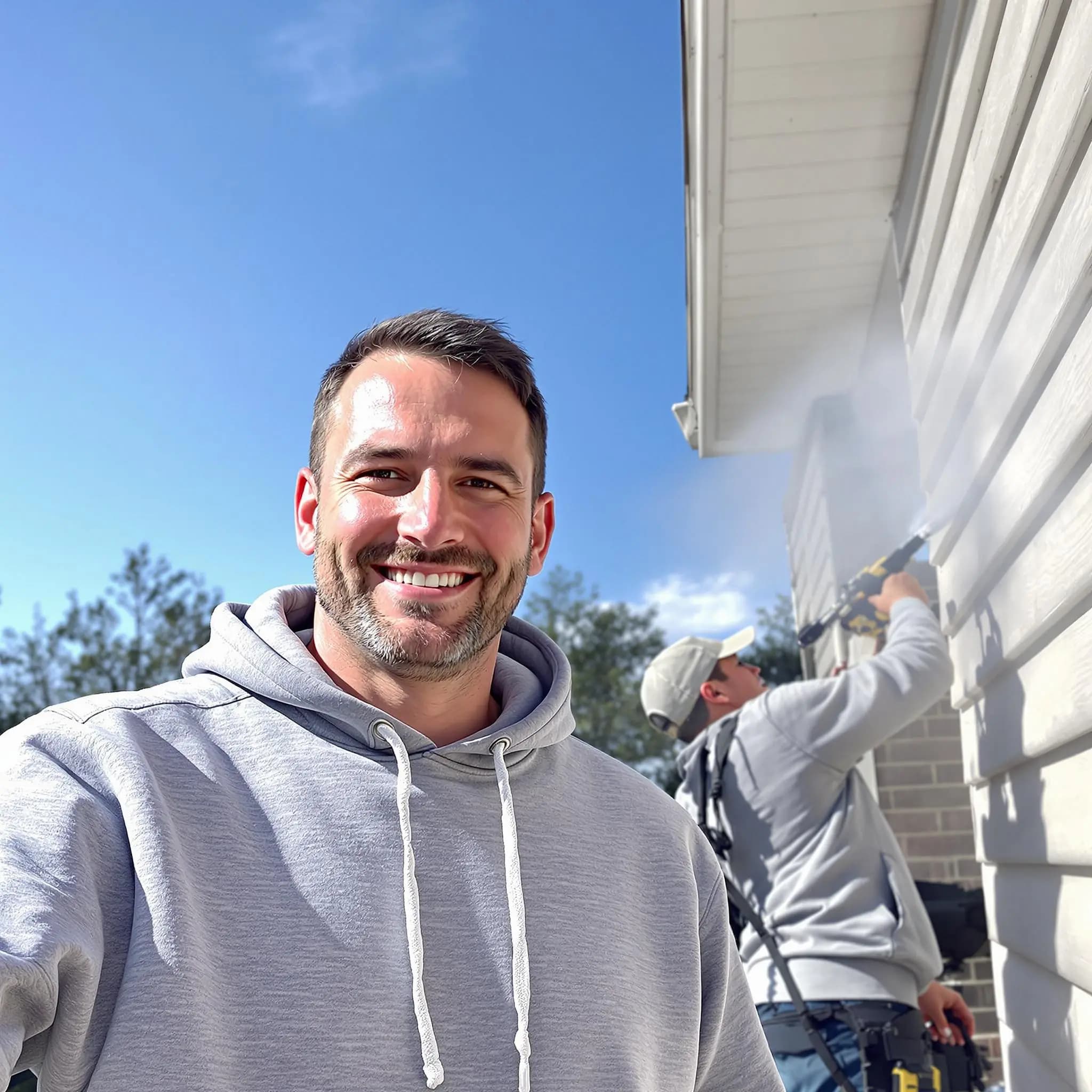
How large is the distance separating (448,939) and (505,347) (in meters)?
0.87

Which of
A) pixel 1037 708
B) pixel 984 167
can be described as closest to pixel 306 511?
pixel 1037 708

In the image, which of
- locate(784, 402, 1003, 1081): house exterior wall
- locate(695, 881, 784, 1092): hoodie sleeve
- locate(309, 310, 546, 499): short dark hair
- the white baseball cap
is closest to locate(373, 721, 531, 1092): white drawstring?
locate(695, 881, 784, 1092): hoodie sleeve

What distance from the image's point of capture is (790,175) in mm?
3344

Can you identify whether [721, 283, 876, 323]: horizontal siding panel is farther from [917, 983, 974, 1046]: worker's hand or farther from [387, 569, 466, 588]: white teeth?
[387, 569, 466, 588]: white teeth

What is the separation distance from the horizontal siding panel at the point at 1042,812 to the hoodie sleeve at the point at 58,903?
143 centimetres

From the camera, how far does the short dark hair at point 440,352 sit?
1.61 metres

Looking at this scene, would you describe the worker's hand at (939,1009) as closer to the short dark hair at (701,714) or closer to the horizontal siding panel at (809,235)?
the short dark hair at (701,714)

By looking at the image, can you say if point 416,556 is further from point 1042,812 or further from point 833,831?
point 833,831

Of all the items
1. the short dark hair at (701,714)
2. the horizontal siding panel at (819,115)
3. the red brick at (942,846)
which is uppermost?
the horizontal siding panel at (819,115)

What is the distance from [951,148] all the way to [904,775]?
2.95 meters

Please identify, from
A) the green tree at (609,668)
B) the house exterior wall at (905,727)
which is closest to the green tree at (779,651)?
the green tree at (609,668)

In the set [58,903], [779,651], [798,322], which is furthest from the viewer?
[779,651]

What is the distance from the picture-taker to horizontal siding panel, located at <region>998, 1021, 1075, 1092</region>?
211cm

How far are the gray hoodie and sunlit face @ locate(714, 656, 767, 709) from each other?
6.73ft
